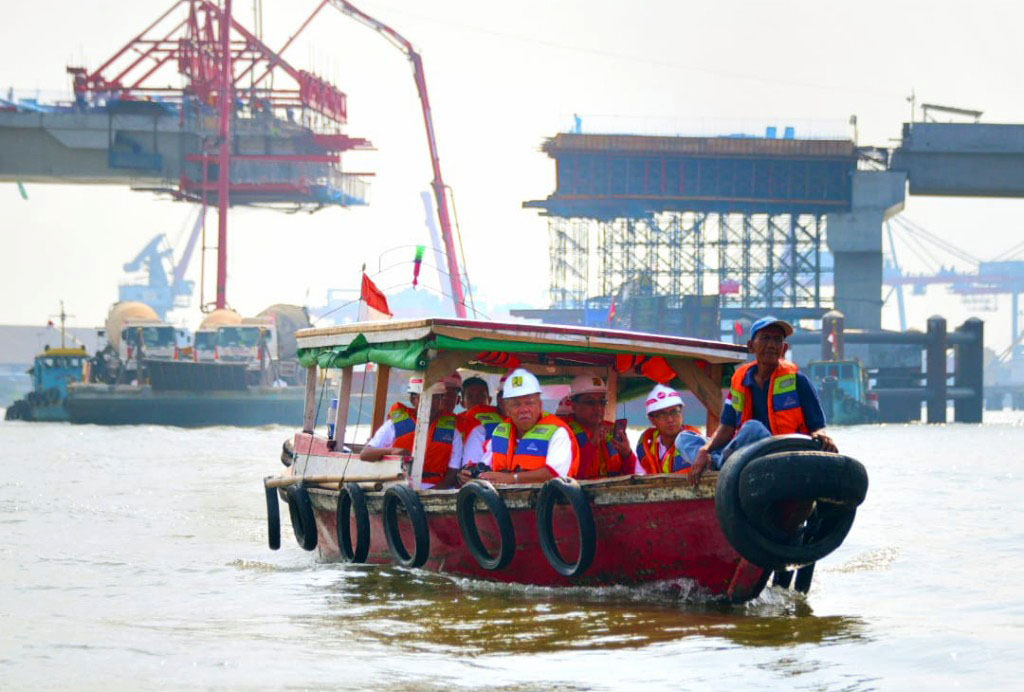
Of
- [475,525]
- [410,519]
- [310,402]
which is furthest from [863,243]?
[475,525]

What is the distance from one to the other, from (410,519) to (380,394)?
114 inches

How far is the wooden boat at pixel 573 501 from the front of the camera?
1056cm

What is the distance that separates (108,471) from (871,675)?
27.0 meters

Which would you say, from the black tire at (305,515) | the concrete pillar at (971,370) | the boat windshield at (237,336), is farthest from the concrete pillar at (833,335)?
the black tire at (305,515)

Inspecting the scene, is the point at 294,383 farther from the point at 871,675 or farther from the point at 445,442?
the point at 871,675

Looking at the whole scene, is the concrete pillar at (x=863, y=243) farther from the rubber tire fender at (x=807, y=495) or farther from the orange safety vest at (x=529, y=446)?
the rubber tire fender at (x=807, y=495)

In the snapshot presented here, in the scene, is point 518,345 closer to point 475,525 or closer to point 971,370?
point 475,525

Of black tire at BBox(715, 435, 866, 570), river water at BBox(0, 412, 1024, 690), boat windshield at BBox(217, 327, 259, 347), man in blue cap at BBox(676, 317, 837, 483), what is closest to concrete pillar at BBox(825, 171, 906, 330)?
boat windshield at BBox(217, 327, 259, 347)

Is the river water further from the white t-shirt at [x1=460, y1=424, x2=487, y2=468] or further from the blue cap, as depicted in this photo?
the blue cap

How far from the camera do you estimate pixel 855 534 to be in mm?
20406

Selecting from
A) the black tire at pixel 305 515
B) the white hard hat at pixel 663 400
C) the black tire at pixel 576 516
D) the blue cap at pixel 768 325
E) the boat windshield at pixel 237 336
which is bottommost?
the black tire at pixel 305 515

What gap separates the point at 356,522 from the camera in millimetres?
14766

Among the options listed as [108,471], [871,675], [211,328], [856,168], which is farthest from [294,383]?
[871,675]

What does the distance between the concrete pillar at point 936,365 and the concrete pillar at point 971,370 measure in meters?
2.24
